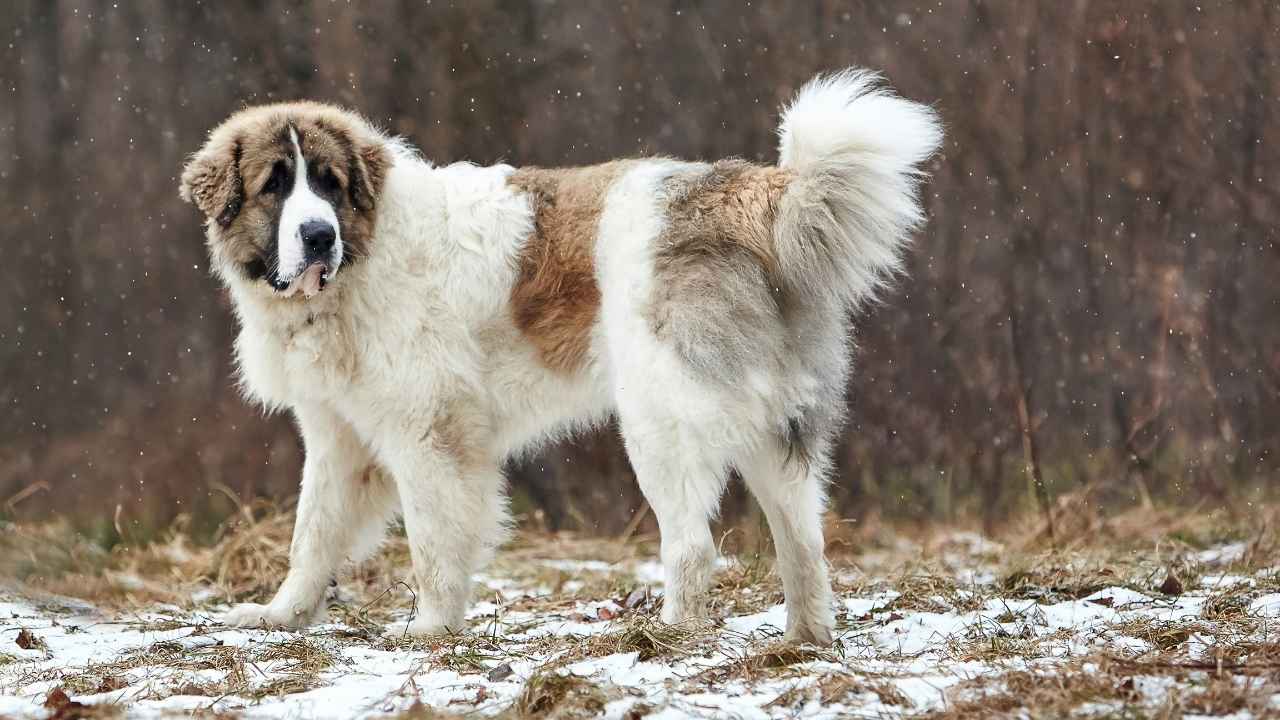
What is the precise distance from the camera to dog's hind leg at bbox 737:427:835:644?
4.18m

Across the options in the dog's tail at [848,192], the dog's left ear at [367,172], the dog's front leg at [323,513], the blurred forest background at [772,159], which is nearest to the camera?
the dog's tail at [848,192]

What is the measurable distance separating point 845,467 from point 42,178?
531 cm

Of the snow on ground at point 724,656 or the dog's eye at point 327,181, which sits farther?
the dog's eye at point 327,181

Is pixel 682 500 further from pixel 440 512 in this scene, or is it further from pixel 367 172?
pixel 367 172

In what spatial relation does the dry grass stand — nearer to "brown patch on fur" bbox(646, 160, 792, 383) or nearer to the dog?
the dog

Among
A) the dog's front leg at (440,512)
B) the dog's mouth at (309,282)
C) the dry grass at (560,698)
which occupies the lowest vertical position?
the dry grass at (560,698)

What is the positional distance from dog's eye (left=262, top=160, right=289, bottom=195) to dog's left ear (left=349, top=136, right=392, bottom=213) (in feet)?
0.78

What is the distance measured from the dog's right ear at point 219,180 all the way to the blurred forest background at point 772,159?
3.22 meters

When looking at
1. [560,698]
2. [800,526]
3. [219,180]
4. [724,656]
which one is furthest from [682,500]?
[219,180]

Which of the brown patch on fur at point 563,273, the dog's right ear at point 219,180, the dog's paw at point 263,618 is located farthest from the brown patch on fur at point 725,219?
the dog's paw at point 263,618

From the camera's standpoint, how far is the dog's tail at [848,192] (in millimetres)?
4012

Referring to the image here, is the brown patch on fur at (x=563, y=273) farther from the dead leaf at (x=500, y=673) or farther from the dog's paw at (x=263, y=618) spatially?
the dog's paw at (x=263, y=618)

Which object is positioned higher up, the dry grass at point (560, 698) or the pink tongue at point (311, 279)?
the pink tongue at point (311, 279)

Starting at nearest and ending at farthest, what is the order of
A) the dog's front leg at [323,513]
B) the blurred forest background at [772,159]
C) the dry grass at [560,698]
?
the dry grass at [560,698], the dog's front leg at [323,513], the blurred forest background at [772,159]
